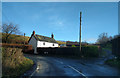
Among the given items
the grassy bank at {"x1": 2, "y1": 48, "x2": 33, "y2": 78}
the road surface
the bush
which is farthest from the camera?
the bush

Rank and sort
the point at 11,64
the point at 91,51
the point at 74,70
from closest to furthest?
the point at 11,64 → the point at 74,70 → the point at 91,51

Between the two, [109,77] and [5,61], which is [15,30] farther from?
[109,77]

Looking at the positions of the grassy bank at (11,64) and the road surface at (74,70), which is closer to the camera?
the grassy bank at (11,64)

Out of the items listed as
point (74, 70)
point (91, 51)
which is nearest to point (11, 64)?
point (74, 70)

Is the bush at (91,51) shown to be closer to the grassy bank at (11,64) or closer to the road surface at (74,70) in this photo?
the road surface at (74,70)

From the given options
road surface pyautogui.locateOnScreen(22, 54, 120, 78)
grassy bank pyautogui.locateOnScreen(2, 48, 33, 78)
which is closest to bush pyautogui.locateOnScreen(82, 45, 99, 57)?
road surface pyautogui.locateOnScreen(22, 54, 120, 78)

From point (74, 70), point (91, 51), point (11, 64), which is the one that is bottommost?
point (74, 70)

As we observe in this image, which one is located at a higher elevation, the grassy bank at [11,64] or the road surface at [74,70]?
the grassy bank at [11,64]

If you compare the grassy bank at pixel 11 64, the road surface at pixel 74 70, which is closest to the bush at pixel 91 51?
the road surface at pixel 74 70

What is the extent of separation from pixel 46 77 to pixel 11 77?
2.75 m

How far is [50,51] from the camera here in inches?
1352

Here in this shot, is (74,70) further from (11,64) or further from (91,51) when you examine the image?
(91,51)

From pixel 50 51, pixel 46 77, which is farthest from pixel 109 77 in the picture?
pixel 50 51

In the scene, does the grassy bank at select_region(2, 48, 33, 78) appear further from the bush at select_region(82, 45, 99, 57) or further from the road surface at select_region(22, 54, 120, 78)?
the bush at select_region(82, 45, 99, 57)
